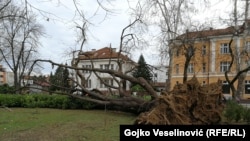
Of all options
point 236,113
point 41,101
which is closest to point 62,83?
point 41,101

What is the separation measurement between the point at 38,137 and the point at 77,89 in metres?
10.9

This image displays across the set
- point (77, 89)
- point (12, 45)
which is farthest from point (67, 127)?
point (12, 45)

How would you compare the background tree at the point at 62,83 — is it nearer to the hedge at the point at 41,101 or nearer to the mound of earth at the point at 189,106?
the hedge at the point at 41,101

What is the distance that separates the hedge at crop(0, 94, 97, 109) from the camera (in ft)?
Answer: 80.2

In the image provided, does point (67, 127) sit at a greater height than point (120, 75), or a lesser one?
lesser

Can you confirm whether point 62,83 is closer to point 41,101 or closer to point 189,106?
point 41,101

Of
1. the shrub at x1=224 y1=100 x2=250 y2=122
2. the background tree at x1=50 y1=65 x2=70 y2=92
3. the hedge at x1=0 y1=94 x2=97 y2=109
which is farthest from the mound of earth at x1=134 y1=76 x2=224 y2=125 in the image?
the hedge at x1=0 y1=94 x2=97 y2=109

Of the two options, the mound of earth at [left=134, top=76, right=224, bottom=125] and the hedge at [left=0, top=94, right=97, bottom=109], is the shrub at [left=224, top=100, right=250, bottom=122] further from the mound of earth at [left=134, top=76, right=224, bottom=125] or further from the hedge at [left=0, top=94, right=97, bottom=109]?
the hedge at [left=0, top=94, right=97, bottom=109]

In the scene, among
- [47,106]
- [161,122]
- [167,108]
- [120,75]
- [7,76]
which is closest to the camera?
[161,122]

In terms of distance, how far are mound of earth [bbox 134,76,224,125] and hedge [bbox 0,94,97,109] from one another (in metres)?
12.7

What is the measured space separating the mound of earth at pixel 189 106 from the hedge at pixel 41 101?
41.6 feet

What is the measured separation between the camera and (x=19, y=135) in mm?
11953

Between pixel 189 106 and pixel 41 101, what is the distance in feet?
53.5

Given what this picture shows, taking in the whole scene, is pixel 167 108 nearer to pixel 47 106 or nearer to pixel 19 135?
pixel 19 135
